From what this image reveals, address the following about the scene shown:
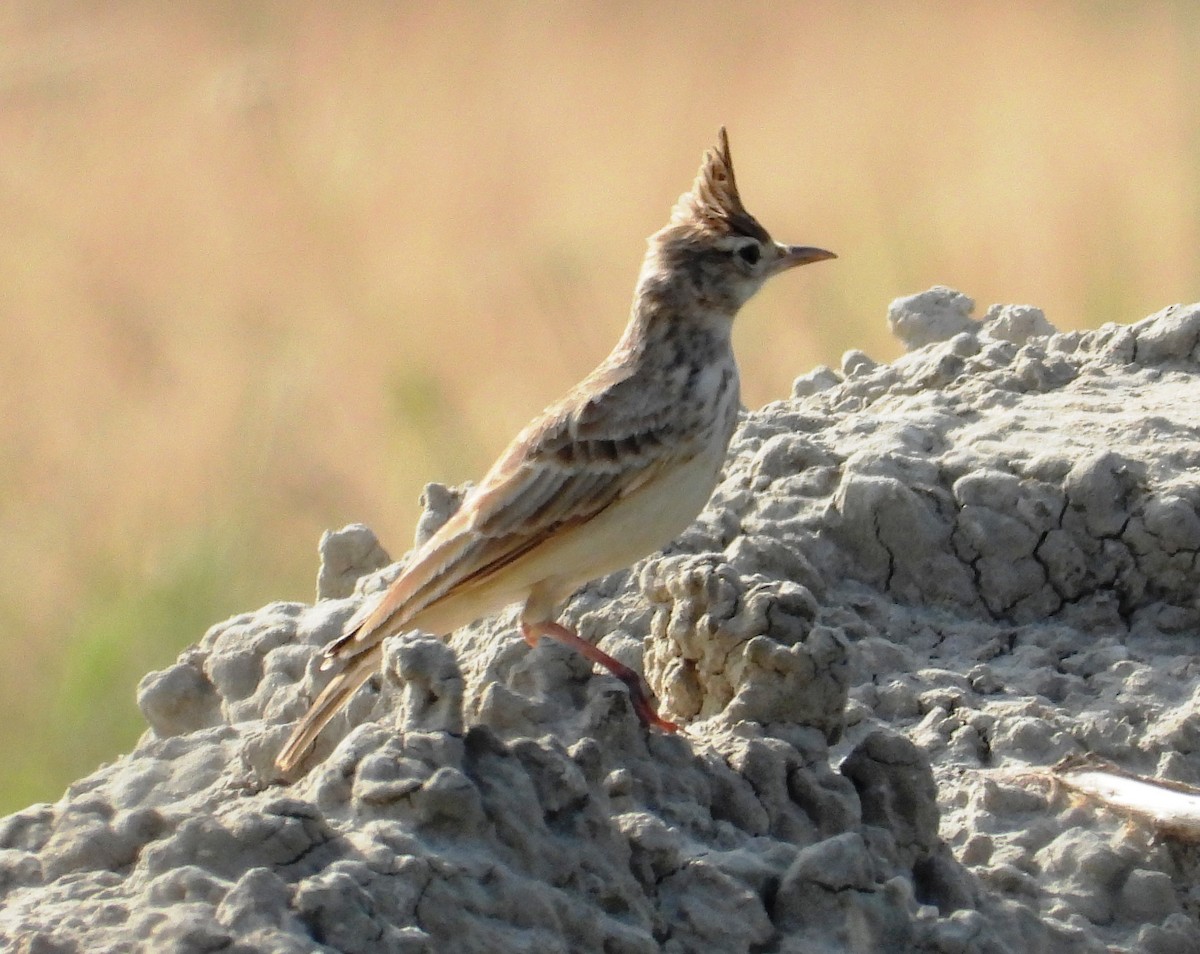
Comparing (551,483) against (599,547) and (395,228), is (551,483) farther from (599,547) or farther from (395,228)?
(395,228)

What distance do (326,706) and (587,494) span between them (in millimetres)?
936

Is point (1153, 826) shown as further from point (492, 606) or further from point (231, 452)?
point (231, 452)

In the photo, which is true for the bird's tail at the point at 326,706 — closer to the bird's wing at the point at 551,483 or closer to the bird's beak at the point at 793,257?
the bird's wing at the point at 551,483

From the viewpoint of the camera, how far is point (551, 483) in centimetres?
554

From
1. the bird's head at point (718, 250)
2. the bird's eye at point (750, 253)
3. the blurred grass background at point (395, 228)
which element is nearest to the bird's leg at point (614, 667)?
the bird's head at point (718, 250)

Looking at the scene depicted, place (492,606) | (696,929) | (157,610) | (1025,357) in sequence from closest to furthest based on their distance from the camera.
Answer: (696,929)
(492,606)
(1025,357)
(157,610)

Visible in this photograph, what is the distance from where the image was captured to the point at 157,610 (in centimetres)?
887

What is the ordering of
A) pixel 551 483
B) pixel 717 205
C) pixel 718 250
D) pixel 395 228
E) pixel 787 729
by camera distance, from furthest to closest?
1. pixel 395 228
2. pixel 717 205
3. pixel 718 250
4. pixel 551 483
5. pixel 787 729

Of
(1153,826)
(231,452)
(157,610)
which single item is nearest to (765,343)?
(231,452)

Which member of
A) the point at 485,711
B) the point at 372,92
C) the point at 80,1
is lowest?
the point at 485,711

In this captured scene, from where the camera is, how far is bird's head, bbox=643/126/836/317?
19.6 ft

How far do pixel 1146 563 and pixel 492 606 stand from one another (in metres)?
1.69

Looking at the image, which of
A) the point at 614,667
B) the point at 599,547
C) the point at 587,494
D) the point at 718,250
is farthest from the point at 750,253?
the point at 614,667

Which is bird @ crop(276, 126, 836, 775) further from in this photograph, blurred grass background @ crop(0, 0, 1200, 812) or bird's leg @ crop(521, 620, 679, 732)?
blurred grass background @ crop(0, 0, 1200, 812)
